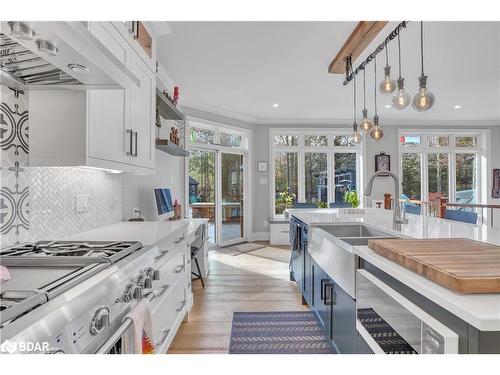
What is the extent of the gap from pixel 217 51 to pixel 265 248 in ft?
12.3

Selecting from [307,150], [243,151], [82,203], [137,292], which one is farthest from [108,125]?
[307,150]

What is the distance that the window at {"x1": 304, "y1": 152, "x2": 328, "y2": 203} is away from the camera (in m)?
7.18

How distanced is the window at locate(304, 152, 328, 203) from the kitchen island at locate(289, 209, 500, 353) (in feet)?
15.4

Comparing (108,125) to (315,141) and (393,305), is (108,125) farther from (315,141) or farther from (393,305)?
(315,141)

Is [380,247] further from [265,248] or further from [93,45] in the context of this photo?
[265,248]

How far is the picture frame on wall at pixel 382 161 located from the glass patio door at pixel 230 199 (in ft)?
9.91

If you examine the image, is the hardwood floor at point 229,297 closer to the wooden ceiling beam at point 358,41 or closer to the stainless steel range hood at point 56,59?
the stainless steel range hood at point 56,59

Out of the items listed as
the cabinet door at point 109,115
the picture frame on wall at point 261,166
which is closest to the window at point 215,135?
the picture frame on wall at point 261,166

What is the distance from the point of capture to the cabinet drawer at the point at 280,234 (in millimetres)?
6512

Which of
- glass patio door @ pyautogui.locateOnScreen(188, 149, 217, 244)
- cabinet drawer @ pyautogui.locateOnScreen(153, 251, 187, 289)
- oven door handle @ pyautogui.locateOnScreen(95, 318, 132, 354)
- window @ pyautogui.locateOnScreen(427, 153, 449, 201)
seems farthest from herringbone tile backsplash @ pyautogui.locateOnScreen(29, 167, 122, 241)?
window @ pyautogui.locateOnScreen(427, 153, 449, 201)

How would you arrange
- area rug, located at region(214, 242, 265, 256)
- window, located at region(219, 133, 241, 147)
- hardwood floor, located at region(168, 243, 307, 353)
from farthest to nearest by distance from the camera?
window, located at region(219, 133, 241, 147) < area rug, located at region(214, 242, 265, 256) < hardwood floor, located at region(168, 243, 307, 353)

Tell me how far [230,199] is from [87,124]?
5009mm

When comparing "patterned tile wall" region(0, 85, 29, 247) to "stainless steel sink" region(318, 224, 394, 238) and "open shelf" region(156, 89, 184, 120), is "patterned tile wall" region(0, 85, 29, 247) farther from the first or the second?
"stainless steel sink" region(318, 224, 394, 238)

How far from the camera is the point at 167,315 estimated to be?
2.04 meters
